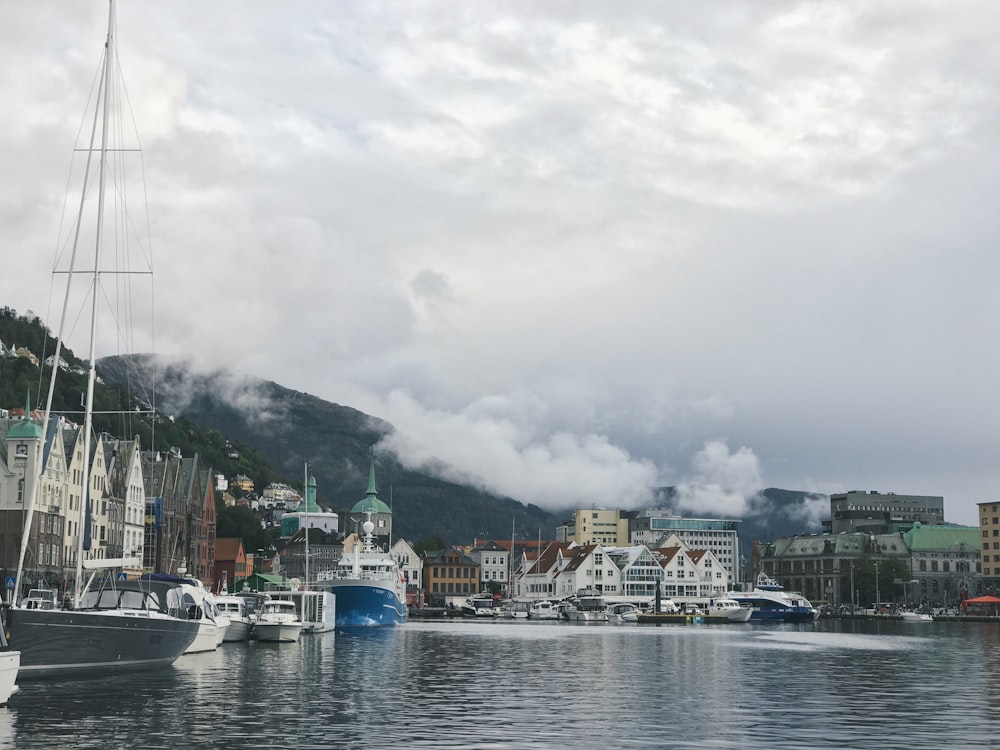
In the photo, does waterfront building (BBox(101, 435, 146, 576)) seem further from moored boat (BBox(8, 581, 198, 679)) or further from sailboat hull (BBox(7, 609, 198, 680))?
sailboat hull (BBox(7, 609, 198, 680))

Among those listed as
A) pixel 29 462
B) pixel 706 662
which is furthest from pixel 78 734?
pixel 29 462

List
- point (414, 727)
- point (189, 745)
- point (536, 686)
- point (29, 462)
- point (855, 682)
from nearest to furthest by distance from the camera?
point (189, 745), point (414, 727), point (536, 686), point (855, 682), point (29, 462)

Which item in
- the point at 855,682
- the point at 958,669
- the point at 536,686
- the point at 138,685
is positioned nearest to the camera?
the point at 138,685

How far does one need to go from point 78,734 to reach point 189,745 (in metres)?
4.21

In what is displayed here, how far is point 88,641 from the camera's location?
193 ft

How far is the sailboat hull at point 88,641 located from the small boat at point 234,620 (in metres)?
35.6

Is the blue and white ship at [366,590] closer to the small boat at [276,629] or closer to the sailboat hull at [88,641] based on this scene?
the small boat at [276,629]

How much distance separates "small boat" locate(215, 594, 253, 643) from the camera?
335ft

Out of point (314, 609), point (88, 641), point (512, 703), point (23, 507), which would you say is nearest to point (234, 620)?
point (314, 609)

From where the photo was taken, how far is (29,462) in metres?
134

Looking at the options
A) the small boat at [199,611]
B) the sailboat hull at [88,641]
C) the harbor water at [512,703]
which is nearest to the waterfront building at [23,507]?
the small boat at [199,611]

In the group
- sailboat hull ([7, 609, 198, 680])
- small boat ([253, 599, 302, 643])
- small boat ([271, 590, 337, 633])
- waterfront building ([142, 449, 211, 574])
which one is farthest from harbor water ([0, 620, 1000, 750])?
waterfront building ([142, 449, 211, 574])

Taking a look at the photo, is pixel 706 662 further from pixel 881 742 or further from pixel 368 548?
pixel 368 548

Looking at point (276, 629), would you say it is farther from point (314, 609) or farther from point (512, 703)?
point (512, 703)
